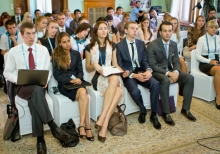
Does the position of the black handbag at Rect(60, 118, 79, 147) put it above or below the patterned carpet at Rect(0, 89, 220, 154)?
above

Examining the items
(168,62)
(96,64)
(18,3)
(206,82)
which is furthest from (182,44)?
(18,3)

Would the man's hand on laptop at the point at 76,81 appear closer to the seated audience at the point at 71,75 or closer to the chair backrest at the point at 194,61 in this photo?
the seated audience at the point at 71,75

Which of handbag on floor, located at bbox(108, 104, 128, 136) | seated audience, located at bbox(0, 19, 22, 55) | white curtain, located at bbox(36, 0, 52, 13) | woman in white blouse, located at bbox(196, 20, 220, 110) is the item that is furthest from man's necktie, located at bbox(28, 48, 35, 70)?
white curtain, located at bbox(36, 0, 52, 13)

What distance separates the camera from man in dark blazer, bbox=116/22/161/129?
3430 millimetres

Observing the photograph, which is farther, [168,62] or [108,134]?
[168,62]

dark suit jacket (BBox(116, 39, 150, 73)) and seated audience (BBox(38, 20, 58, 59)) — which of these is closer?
dark suit jacket (BBox(116, 39, 150, 73))

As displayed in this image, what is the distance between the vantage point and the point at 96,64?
11.2 ft

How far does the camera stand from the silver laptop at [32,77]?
9.29ft

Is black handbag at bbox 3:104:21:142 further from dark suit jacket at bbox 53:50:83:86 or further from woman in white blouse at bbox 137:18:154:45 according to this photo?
woman in white blouse at bbox 137:18:154:45

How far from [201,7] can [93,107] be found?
16.4ft

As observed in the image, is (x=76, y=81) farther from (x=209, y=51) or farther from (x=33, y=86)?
(x=209, y=51)

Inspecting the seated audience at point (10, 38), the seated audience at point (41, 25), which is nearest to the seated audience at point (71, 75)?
the seated audience at point (41, 25)

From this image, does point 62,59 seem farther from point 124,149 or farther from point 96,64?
point 124,149

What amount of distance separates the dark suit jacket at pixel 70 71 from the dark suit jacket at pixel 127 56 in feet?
1.85
